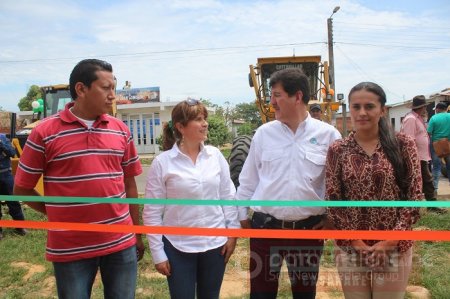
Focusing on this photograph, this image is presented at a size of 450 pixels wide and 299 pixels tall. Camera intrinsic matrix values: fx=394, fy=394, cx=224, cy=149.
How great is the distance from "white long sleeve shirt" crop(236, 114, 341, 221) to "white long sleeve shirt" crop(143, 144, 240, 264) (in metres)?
0.31

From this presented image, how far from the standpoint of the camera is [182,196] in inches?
92.5

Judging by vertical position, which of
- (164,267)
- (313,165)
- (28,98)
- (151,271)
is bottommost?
(151,271)

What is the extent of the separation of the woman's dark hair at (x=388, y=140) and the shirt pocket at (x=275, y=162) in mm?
504

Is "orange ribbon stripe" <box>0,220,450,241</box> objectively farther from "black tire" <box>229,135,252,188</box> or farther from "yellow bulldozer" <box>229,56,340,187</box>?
"yellow bulldozer" <box>229,56,340,187</box>

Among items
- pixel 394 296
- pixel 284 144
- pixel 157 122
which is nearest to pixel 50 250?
pixel 284 144

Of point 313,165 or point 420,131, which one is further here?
point 420,131

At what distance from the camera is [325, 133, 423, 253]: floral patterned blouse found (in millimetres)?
2096

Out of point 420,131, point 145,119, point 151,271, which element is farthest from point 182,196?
point 145,119

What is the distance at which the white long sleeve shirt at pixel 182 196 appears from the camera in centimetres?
232

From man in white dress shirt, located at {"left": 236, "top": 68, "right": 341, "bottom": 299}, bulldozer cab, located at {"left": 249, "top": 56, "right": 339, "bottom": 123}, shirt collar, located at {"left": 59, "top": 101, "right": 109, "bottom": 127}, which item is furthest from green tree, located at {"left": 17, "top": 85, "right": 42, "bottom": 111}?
man in white dress shirt, located at {"left": 236, "top": 68, "right": 341, "bottom": 299}

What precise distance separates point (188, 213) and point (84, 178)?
625 millimetres

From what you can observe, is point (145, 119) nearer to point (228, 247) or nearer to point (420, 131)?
point (420, 131)

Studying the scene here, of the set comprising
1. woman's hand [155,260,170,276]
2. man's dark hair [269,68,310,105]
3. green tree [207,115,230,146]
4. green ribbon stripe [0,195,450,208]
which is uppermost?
green tree [207,115,230,146]

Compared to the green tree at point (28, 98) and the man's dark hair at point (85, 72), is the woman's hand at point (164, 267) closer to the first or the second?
the man's dark hair at point (85, 72)
